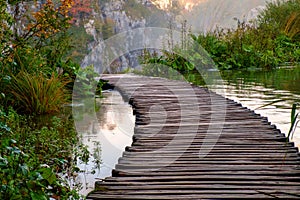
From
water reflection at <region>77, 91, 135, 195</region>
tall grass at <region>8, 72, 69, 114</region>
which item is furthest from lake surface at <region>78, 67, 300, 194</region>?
tall grass at <region>8, 72, 69, 114</region>

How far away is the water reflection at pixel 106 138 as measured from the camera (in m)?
3.07

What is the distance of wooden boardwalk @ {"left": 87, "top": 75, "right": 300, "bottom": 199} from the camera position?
98.3 inches

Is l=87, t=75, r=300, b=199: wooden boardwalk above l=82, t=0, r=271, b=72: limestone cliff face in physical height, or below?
below

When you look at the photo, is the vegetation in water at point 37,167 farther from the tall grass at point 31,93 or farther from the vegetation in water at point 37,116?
the tall grass at point 31,93

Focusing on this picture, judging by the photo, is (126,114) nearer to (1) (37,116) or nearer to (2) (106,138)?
(1) (37,116)

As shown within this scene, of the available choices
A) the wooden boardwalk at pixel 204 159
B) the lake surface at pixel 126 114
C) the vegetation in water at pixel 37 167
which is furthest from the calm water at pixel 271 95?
the vegetation in water at pixel 37 167

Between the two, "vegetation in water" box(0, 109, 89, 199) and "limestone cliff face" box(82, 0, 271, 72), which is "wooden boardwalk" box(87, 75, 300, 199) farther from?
"limestone cliff face" box(82, 0, 271, 72)

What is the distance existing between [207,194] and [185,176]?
1.05 feet

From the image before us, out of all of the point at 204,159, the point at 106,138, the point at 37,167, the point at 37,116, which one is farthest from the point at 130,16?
the point at 37,167

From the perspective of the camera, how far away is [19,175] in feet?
6.79

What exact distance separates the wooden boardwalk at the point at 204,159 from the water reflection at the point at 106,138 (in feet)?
0.41

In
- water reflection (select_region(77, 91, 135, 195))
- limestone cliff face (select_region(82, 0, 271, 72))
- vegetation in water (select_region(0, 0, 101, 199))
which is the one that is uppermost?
limestone cliff face (select_region(82, 0, 271, 72))

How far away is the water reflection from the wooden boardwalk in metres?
0.12

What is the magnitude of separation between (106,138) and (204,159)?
3.94 feet
